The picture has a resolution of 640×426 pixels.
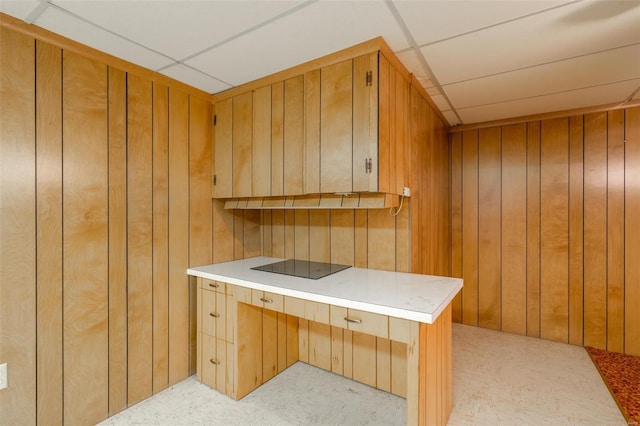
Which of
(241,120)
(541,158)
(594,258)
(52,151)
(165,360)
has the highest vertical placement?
(241,120)

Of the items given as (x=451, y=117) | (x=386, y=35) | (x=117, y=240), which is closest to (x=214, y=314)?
(x=117, y=240)

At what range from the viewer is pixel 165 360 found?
7.55ft

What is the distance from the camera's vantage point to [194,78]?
2.32 metres

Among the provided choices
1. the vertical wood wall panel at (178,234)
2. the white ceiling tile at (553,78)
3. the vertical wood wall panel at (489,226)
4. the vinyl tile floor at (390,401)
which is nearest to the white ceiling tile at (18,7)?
the vertical wood wall panel at (178,234)

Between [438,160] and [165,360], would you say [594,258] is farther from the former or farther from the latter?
[165,360]

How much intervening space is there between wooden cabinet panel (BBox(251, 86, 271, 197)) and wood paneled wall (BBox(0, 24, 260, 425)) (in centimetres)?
51

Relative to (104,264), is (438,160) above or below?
above

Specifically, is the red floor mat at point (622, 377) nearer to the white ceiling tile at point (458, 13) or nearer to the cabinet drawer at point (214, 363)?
the white ceiling tile at point (458, 13)

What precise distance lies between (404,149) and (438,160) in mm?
1077

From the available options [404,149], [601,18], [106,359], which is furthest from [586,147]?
[106,359]

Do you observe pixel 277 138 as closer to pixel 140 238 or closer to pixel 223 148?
pixel 223 148

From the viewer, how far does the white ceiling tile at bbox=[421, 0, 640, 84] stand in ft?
5.06

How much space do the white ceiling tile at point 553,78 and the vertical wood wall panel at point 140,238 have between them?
2282 mm

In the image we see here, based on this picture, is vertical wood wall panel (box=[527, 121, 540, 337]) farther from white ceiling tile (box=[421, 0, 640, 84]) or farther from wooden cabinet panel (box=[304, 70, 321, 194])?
wooden cabinet panel (box=[304, 70, 321, 194])
